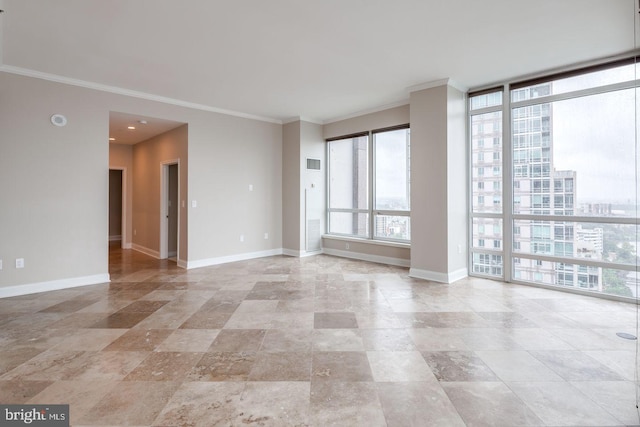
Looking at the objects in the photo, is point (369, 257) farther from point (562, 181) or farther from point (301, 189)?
point (562, 181)

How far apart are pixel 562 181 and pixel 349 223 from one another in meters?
Result: 3.96

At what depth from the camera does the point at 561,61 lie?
164 inches

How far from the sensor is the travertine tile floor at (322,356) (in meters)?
1.94

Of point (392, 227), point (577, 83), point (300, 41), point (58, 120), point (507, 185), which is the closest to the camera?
point (300, 41)

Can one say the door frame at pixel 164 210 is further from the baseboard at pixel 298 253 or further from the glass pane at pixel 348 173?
the glass pane at pixel 348 173

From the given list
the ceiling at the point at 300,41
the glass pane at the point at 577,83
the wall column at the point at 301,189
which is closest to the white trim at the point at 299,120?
the wall column at the point at 301,189

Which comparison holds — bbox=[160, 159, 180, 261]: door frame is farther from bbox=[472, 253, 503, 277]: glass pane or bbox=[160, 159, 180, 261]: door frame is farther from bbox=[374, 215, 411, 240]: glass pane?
bbox=[472, 253, 503, 277]: glass pane

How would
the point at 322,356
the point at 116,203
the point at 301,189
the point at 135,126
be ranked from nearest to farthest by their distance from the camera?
the point at 322,356 → the point at 135,126 → the point at 301,189 → the point at 116,203

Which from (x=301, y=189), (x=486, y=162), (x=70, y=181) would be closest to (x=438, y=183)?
(x=486, y=162)

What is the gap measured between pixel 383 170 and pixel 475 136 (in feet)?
6.19

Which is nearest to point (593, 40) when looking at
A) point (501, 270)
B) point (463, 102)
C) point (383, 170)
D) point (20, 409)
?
point (463, 102)

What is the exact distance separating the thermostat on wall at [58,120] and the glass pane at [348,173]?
16.4 ft

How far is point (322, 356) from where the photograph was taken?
261 centimetres

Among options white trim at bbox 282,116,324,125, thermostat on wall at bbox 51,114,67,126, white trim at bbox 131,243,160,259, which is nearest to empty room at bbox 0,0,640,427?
thermostat on wall at bbox 51,114,67,126
